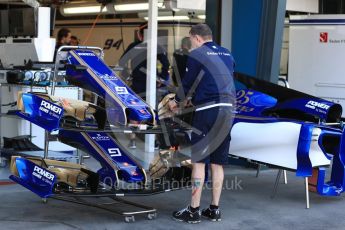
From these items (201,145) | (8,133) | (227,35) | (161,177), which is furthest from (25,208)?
(227,35)

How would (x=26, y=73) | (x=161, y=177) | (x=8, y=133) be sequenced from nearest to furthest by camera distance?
(x=161, y=177), (x=26, y=73), (x=8, y=133)

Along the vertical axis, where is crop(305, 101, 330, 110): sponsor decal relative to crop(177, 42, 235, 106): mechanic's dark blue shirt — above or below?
below

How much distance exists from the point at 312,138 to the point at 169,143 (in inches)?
61.0

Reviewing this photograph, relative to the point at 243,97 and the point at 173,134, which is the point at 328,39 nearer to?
the point at 243,97

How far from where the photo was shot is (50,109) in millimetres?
5727

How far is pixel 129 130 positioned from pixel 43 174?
863 millimetres

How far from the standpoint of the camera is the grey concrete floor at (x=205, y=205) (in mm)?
5930

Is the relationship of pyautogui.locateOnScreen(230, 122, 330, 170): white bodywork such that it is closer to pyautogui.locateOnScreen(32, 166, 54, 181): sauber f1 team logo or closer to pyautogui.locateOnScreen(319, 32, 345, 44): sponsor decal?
pyautogui.locateOnScreen(32, 166, 54, 181): sauber f1 team logo

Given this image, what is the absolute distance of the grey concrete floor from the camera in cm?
593

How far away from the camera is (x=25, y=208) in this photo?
642cm

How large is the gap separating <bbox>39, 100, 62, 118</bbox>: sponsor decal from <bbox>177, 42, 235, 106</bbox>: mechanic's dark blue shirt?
1.10 metres

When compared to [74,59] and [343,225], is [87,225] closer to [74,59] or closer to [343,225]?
[74,59]

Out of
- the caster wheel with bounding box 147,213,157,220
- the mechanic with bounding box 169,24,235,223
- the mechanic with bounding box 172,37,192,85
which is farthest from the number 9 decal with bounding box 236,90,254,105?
the mechanic with bounding box 172,37,192,85

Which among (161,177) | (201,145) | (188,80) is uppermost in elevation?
(188,80)
